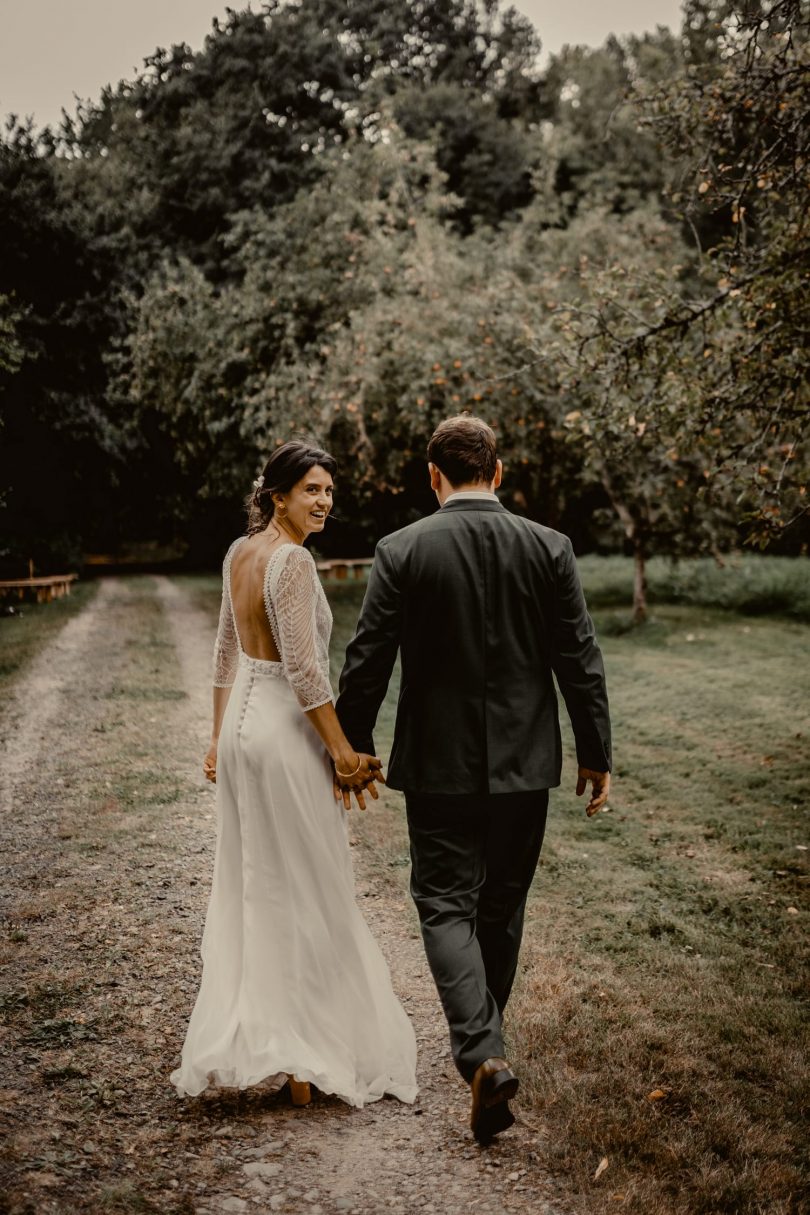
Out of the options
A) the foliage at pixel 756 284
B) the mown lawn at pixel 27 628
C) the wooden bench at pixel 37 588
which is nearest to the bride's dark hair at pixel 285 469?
the foliage at pixel 756 284

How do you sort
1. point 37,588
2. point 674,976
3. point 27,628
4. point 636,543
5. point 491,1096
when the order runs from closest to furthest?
point 491,1096 < point 674,976 < point 636,543 < point 27,628 < point 37,588

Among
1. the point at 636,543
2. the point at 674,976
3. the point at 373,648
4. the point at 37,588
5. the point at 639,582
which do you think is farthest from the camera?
the point at 37,588

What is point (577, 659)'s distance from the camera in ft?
10.6

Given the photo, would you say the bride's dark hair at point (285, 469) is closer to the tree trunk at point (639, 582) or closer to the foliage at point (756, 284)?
the foliage at point (756, 284)

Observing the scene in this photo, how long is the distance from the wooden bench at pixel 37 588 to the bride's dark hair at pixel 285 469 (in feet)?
57.5

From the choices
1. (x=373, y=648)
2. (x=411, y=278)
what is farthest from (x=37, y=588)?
→ (x=373, y=648)

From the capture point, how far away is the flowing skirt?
3159mm

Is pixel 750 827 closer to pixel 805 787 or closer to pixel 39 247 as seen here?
pixel 805 787

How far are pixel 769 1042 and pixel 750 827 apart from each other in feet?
9.96

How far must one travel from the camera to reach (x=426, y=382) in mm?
12352

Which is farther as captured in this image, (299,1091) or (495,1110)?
(299,1091)

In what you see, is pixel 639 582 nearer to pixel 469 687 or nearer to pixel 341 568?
pixel 341 568

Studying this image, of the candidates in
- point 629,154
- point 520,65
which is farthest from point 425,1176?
point 520,65

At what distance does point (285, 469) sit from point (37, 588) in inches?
764
